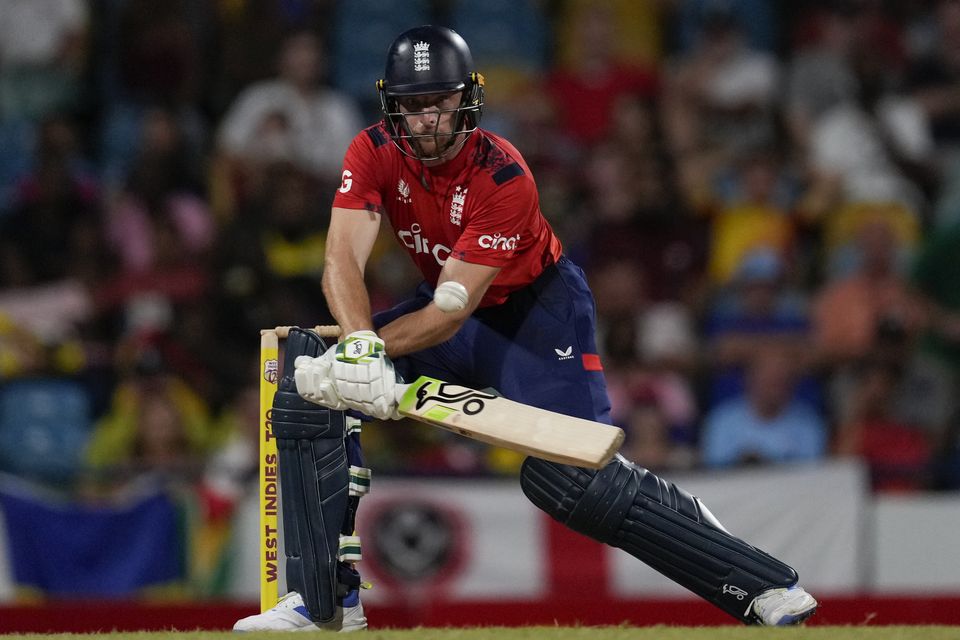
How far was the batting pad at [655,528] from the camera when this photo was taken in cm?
367

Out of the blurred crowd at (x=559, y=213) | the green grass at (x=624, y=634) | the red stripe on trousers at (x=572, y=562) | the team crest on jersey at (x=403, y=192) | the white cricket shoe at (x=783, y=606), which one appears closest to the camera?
the green grass at (x=624, y=634)

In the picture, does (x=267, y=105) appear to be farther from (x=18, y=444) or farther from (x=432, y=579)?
(x=432, y=579)

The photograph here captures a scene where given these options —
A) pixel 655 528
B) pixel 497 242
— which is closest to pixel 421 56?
pixel 497 242

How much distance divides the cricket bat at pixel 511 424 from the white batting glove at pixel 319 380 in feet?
0.53

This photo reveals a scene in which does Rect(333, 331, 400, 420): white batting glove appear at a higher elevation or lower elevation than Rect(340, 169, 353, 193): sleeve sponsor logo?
lower

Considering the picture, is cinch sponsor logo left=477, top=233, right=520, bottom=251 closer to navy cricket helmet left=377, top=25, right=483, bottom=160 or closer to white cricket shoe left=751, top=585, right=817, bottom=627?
navy cricket helmet left=377, top=25, right=483, bottom=160

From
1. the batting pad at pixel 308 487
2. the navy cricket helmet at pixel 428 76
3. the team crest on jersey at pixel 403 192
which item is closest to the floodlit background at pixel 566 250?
the batting pad at pixel 308 487

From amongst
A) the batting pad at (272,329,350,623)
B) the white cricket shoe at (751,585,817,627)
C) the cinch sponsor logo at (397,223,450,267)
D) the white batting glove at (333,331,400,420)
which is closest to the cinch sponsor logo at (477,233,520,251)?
→ the cinch sponsor logo at (397,223,450,267)

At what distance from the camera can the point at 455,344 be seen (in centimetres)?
391

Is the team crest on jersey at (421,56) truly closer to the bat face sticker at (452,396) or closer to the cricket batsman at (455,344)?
the cricket batsman at (455,344)

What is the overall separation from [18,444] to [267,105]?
220 centimetres

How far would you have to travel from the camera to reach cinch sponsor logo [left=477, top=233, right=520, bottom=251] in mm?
3566

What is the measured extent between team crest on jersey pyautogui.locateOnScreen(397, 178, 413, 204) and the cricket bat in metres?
0.54

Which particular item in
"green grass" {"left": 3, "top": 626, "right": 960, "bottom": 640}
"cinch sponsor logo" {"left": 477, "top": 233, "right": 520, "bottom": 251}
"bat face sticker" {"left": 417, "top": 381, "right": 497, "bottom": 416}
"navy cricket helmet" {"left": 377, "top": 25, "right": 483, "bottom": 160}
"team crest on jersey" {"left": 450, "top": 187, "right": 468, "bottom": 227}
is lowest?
"green grass" {"left": 3, "top": 626, "right": 960, "bottom": 640}
